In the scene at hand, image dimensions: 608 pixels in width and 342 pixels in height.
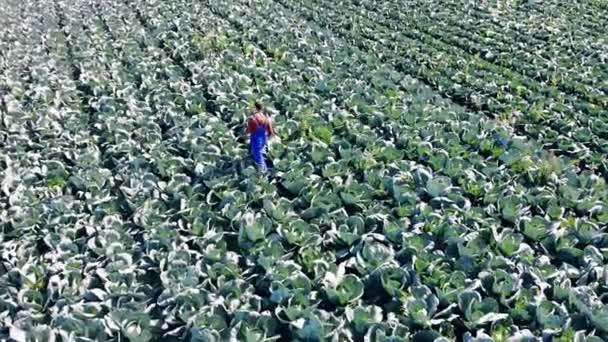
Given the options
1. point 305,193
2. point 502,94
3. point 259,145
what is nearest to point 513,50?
point 502,94

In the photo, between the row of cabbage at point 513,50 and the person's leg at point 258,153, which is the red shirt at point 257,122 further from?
the row of cabbage at point 513,50

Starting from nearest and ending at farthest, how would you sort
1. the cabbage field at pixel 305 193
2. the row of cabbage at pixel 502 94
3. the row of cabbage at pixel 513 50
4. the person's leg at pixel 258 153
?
the cabbage field at pixel 305 193 < the person's leg at pixel 258 153 < the row of cabbage at pixel 502 94 < the row of cabbage at pixel 513 50

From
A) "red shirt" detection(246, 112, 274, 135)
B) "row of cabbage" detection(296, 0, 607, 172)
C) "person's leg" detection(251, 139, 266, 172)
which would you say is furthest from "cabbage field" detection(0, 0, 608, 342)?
"red shirt" detection(246, 112, 274, 135)

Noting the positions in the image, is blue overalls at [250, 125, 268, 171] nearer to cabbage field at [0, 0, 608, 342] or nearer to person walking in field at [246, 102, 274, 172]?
person walking in field at [246, 102, 274, 172]

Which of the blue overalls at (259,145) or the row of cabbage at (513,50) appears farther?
the row of cabbage at (513,50)

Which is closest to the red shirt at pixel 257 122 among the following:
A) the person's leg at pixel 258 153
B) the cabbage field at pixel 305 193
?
the person's leg at pixel 258 153


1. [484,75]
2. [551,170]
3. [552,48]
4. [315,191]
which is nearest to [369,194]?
[315,191]

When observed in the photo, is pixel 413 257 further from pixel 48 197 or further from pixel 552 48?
pixel 552 48
